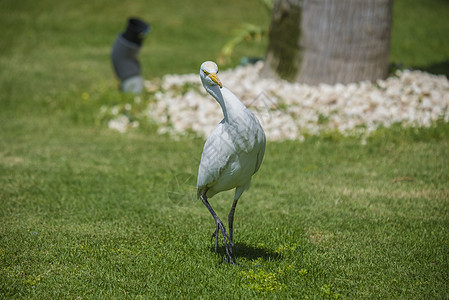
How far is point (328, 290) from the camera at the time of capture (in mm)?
3746

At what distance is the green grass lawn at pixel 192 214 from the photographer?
397 centimetres

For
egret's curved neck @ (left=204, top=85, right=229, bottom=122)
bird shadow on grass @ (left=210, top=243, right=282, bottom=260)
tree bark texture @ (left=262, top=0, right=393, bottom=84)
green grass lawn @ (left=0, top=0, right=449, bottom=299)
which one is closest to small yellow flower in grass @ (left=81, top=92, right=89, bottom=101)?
green grass lawn @ (left=0, top=0, right=449, bottom=299)

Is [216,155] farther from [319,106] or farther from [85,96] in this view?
[85,96]

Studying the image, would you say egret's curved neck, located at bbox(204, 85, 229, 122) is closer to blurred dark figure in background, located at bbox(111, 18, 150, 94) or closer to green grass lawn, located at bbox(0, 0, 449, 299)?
green grass lawn, located at bbox(0, 0, 449, 299)

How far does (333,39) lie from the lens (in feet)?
28.2

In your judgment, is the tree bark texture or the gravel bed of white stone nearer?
the gravel bed of white stone

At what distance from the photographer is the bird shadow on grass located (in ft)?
14.4

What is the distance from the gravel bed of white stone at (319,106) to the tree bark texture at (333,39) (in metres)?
0.24

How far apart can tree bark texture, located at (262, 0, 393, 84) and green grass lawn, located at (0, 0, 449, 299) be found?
1.72 meters

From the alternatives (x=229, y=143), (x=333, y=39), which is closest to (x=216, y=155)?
(x=229, y=143)

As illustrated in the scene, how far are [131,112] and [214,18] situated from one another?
32.8ft

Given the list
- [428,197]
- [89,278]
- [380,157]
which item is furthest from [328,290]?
[380,157]

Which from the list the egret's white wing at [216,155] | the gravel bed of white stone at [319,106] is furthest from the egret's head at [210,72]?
the gravel bed of white stone at [319,106]

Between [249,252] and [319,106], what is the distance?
4457mm
